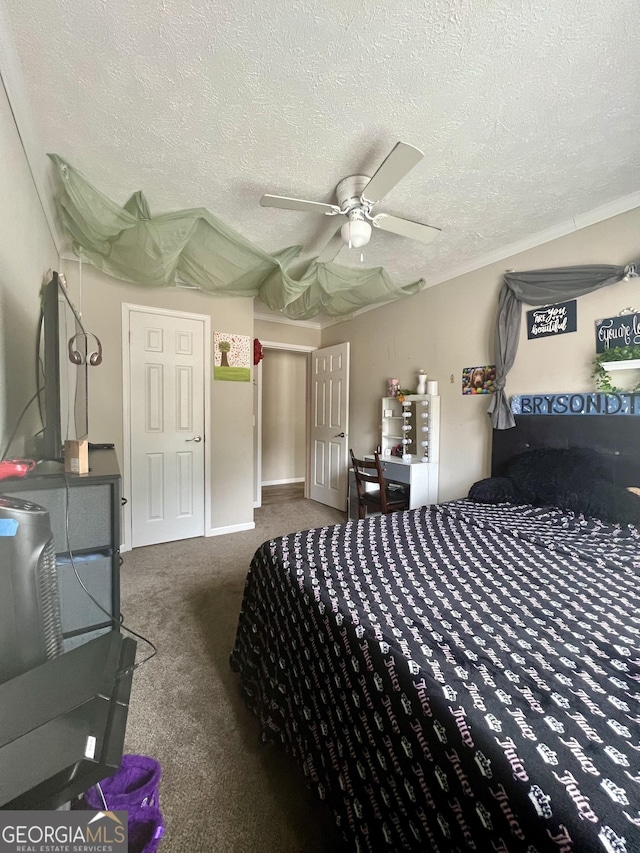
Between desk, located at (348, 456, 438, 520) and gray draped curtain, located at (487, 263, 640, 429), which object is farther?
desk, located at (348, 456, 438, 520)

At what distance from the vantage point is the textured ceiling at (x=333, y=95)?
1.15 metres

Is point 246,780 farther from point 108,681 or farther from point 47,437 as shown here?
point 47,437

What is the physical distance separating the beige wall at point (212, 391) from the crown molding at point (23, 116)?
2.57 feet

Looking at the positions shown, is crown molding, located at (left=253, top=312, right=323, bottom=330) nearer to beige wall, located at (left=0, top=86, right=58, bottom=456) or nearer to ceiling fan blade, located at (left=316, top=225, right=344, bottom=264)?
ceiling fan blade, located at (left=316, top=225, right=344, bottom=264)

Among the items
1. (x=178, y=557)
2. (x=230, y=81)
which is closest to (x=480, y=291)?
(x=230, y=81)

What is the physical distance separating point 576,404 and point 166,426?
328 centimetres

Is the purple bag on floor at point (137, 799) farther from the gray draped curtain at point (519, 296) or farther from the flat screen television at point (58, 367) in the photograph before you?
the gray draped curtain at point (519, 296)

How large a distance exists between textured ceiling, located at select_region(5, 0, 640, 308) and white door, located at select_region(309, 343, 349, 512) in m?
2.33

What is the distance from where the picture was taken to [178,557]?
299cm

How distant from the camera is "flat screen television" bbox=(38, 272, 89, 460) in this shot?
129 cm

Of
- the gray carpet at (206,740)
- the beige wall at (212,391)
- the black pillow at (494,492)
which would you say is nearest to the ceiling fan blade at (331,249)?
the beige wall at (212,391)

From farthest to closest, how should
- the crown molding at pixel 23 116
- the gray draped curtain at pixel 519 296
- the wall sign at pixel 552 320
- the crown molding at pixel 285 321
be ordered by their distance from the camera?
the crown molding at pixel 285 321 < the wall sign at pixel 552 320 < the gray draped curtain at pixel 519 296 < the crown molding at pixel 23 116

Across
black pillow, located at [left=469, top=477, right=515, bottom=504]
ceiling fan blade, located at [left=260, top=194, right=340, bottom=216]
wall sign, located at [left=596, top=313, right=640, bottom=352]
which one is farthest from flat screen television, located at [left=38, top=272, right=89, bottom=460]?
wall sign, located at [left=596, top=313, right=640, bottom=352]

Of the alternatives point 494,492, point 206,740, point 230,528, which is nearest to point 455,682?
point 206,740
